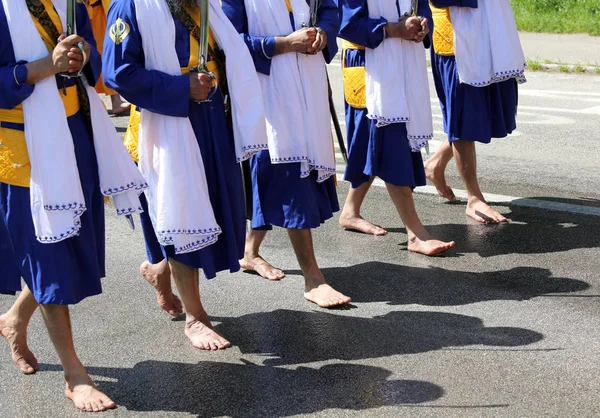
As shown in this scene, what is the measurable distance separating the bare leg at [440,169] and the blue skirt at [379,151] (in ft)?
3.32

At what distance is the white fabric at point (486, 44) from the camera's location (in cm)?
688

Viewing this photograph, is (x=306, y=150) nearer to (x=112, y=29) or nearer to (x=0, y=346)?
(x=112, y=29)

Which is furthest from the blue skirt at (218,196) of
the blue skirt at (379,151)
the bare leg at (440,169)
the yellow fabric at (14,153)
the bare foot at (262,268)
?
the bare leg at (440,169)

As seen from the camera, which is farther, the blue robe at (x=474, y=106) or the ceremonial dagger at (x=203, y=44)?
the blue robe at (x=474, y=106)

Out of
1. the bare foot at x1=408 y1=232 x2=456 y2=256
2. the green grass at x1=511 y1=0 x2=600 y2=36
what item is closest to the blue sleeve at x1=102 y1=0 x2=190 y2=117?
the bare foot at x1=408 y1=232 x2=456 y2=256

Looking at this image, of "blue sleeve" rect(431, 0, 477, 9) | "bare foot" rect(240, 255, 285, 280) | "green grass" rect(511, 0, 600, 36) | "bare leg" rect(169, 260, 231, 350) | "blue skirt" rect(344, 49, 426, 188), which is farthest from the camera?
"green grass" rect(511, 0, 600, 36)

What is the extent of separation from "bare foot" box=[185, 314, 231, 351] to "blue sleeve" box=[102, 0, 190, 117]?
111 centimetres

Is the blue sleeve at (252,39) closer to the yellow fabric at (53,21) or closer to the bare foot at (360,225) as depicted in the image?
the yellow fabric at (53,21)

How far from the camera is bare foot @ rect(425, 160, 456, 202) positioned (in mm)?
7617

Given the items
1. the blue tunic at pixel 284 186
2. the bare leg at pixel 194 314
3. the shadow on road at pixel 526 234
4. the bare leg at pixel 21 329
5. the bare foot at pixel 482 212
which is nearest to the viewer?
the bare leg at pixel 21 329

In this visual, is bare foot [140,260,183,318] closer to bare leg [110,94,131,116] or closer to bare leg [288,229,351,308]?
bare leg [288,229,351,308]

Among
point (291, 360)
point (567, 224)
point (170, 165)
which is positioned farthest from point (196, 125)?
point (567, 224)

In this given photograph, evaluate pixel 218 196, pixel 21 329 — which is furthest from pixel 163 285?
pixel 21 329

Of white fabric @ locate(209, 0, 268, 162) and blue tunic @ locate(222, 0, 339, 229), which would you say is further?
blue tunic @ locate(222, 0, 339, 229)
